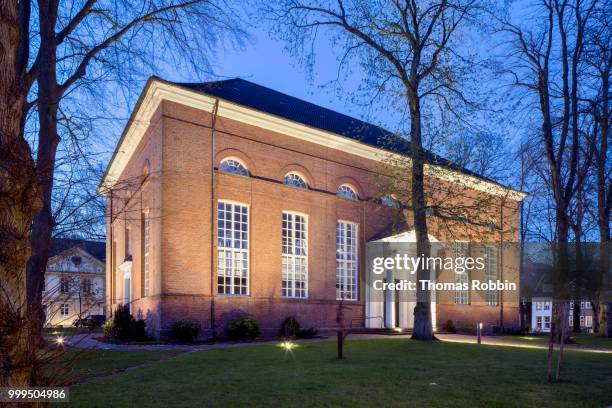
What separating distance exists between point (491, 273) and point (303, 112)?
1782 cm

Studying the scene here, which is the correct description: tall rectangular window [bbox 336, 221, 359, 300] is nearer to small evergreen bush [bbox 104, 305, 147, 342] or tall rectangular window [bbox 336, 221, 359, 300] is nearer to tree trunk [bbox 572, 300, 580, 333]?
small evergreen bush [bbox 104, 305, 147, 342]

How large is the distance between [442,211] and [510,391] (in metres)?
10.6

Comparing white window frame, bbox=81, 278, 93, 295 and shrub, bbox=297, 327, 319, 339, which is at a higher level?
white window frame, bbox=81, 278, 93, 295

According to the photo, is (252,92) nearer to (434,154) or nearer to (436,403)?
(434,154)

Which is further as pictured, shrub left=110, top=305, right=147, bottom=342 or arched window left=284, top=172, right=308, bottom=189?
arched window left=284, top=172, right=308, bottom=189

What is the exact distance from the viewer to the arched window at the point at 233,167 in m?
21.5

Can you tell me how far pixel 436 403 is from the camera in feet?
24.3

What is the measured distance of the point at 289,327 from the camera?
70.1ft

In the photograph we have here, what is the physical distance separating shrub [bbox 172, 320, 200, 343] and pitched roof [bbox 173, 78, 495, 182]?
29.1 ft

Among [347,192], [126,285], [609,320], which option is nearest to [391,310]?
[347,192]

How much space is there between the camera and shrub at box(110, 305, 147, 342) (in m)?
19.5

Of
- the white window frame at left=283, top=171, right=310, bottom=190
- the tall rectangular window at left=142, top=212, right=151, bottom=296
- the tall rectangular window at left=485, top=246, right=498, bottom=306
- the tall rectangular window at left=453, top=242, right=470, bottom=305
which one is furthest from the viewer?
the tall rectangular window at left=485, top=246, right=498, bottom=306

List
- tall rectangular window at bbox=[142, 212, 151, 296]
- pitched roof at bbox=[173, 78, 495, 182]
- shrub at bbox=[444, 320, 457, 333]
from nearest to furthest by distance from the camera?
1. pitched roof at bbox=[173, 78, 495, 182]
2. tall rectangular window at bbox=[142, 212, 151, 296]
3. shrub at bbox=[444, 320, 457, 333]

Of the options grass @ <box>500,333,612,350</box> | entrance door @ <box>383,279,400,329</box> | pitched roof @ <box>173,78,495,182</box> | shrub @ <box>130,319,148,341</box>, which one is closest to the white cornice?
pitched roof @ <box>173,78,495,182</box>
